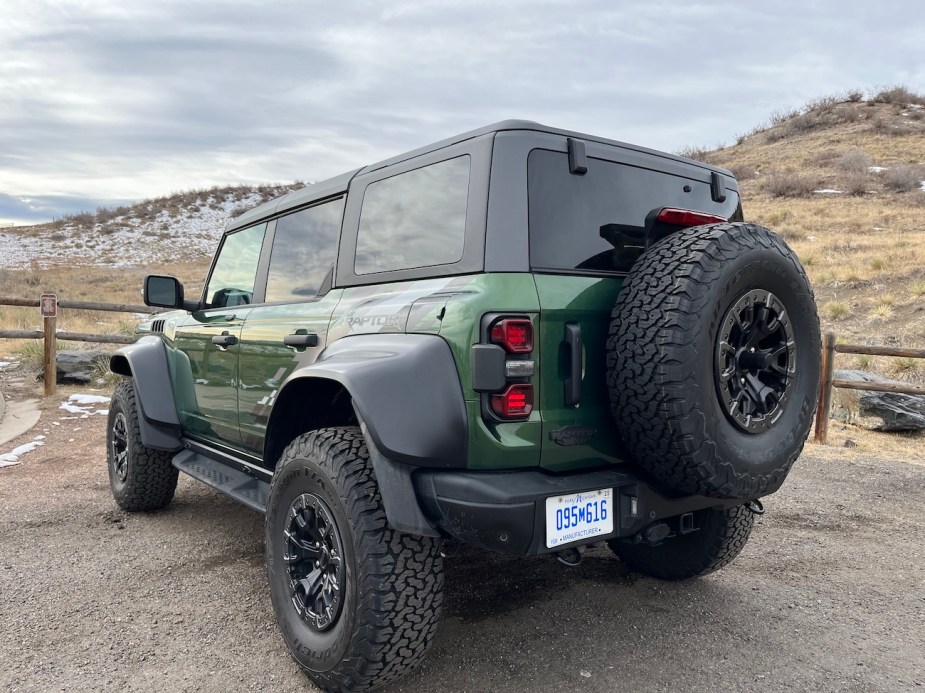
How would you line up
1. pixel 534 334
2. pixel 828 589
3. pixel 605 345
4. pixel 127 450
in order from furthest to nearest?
pixel 127 450 < pixel 828 589 < pixel 605 345 < pixel 534 334

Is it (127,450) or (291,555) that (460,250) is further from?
(127,450)

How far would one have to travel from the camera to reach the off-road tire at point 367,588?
7.47 ft

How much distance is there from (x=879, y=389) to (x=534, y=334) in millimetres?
6404

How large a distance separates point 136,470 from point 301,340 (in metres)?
2.13

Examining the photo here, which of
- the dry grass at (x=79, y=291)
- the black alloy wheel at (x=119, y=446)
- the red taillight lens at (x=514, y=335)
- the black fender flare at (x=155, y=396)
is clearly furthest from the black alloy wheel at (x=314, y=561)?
the dry grass at (x=79, y=291)

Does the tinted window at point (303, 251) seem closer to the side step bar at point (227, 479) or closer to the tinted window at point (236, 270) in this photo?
the tinted window at point (236, 270)

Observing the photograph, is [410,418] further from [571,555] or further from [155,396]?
[155,396]

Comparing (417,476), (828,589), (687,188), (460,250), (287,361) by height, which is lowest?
(828,589)

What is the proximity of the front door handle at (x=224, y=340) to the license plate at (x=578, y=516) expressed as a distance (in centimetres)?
200

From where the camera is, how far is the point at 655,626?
9.91 feet

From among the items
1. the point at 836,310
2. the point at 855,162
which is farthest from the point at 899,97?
the point at 836,310

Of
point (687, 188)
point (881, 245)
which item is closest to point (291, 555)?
point (687, 188)

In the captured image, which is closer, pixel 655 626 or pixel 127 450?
pixel 655 626

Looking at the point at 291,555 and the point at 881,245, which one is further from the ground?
the point at 881,245
